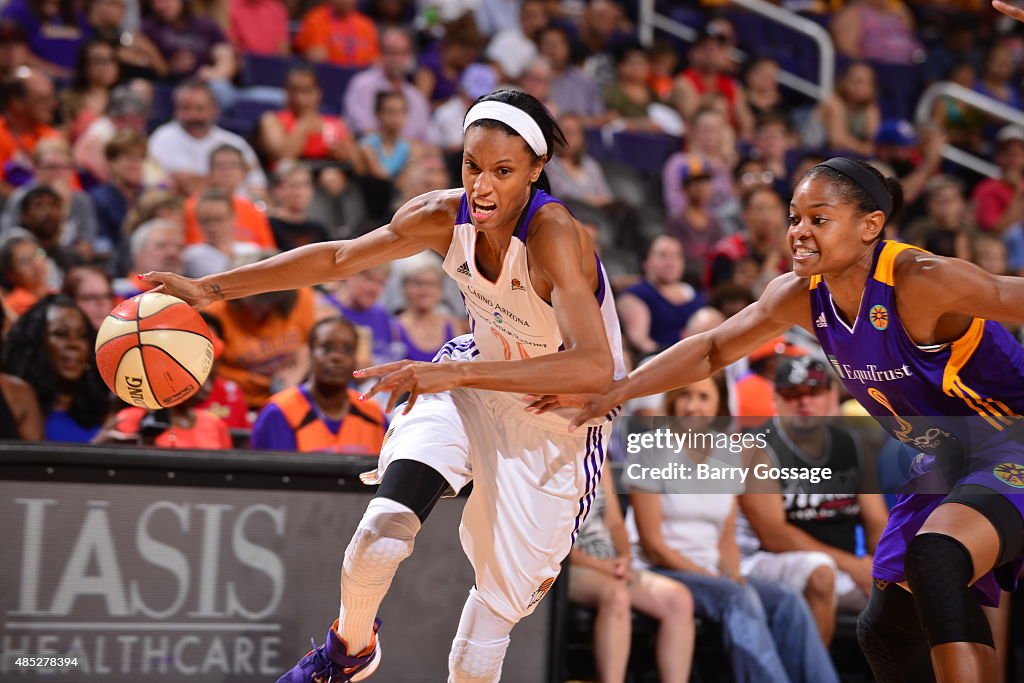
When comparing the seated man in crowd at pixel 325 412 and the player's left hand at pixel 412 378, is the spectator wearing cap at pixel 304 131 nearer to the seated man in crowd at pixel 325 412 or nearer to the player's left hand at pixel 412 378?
the seated man in crowd at pixel 325 412

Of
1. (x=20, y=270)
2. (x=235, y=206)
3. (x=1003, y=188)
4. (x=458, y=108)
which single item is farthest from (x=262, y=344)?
(x=1003, y=188)

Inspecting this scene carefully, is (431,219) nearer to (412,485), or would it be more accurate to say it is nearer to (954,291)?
(412,485)

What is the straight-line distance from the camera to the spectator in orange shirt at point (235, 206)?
7602 mm

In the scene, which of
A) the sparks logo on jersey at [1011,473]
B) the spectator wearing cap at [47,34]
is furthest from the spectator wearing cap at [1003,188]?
the sparks logo on jersey at [1011,473]

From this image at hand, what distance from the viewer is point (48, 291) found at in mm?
6609

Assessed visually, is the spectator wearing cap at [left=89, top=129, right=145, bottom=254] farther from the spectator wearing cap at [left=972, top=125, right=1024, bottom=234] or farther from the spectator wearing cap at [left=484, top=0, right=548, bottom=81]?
the spectator wearing cap at [left=972, top=125, right=1024, bottom=234]

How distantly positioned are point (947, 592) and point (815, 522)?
2466 millimetres

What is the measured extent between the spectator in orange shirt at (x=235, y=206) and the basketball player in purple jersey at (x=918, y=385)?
4.22 meters

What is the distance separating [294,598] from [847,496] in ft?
8.54

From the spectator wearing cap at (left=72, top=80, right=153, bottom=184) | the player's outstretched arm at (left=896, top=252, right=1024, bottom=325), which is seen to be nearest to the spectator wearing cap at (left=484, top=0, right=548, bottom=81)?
the spectator wearing cap at (left=72, top=80, right=153, bottom=184)

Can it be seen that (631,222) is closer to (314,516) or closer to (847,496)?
(847,496)

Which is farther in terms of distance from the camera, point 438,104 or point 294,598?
point 438,104

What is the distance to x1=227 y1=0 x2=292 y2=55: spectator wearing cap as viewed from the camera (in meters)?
9.73

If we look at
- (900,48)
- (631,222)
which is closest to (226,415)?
(631,222)
